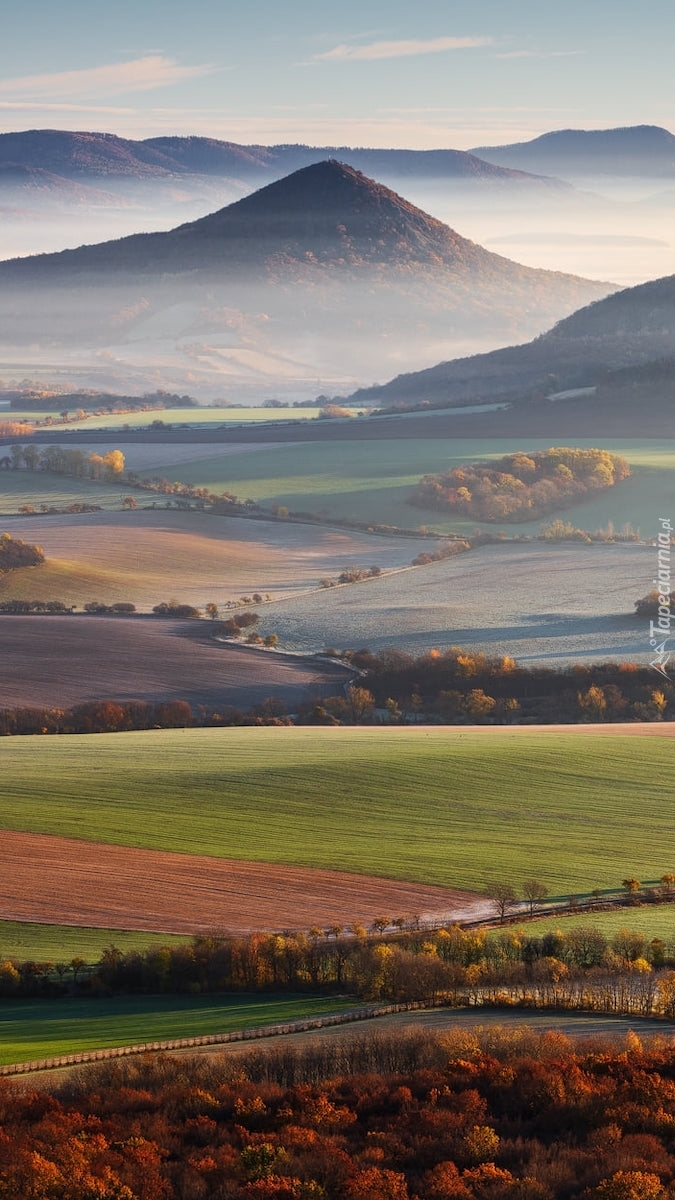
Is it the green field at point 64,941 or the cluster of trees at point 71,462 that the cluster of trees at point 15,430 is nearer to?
the cluster of trees at point 71,462

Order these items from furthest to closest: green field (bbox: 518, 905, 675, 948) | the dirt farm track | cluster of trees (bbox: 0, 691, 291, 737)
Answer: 1. the dirt farm track
2. cluster of trees (bbox: 0, 691, 291, 737)
3. green field (bbox: 518, 905, 675, 948)

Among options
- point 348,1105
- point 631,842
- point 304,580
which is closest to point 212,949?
point 348,1105

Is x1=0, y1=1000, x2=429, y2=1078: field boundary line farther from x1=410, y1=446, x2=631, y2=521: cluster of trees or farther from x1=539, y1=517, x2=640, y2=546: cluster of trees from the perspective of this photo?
x1=410, y1=446, x2=631, y2=521: cluster of trees

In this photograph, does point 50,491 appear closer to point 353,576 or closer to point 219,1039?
point 353,576

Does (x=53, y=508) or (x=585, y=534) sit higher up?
(x=53, y=508)

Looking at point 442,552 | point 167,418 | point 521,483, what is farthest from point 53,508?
point 167,418

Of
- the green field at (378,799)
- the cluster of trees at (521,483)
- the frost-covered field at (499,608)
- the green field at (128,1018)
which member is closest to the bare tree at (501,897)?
the green field at (378,799)

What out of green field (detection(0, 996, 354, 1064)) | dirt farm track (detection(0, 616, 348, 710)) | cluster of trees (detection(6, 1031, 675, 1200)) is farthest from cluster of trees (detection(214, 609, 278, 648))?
cluster of trees (detection(6, 1031, 675, 1200))

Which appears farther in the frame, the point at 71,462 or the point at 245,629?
the point at 71,462
